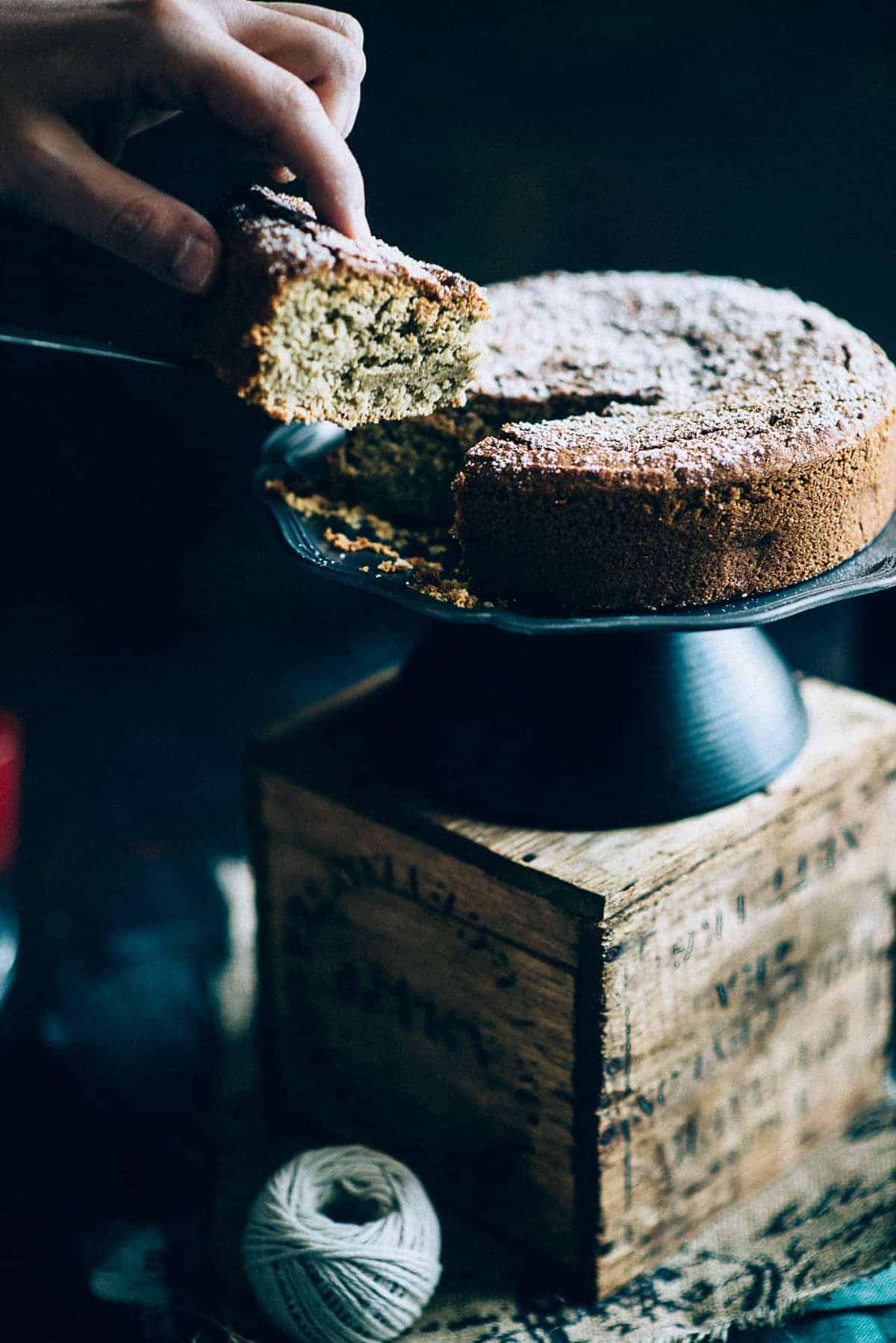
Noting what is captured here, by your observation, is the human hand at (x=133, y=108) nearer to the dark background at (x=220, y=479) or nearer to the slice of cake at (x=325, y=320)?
the slice of cake at (x=325, y=320)

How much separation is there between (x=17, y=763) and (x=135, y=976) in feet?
1.13

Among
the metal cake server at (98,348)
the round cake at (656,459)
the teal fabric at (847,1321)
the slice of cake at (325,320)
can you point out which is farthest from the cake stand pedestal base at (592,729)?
the teal fabric at (847,1321)

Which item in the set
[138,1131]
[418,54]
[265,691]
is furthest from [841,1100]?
[418,54]

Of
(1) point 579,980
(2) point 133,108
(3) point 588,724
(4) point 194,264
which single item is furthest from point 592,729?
(2) point 133,108

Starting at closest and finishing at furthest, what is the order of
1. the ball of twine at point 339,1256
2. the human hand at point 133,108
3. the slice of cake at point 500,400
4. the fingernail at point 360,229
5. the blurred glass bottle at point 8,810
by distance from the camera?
1. the human hand at point 133,108
2. the fingernail at point 360,229
3. the ball of twine at point 339,1256
4. the slice of cake at point 500,400
5. the blurred glass bottle at point 8,810

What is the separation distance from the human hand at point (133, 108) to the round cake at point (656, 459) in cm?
32

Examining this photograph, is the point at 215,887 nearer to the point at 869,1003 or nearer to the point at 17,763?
the point at 17,763

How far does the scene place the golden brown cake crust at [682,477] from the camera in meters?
1.15

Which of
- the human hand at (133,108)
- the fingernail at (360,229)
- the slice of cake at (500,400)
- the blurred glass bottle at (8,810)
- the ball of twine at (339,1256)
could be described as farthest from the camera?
the blurred glass bottle at (8,810)

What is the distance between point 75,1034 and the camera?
5.26ft

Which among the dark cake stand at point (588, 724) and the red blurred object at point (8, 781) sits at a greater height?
the dark cake stand at point (588, 724)

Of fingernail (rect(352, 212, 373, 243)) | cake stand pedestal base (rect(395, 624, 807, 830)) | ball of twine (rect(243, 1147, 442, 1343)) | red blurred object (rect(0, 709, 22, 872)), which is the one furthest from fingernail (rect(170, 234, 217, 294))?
ball of twine (rect(243, 1147, 442, 1343))

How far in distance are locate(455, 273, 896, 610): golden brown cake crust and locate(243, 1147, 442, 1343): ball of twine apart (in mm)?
664

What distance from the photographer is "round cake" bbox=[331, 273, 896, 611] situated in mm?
1158
